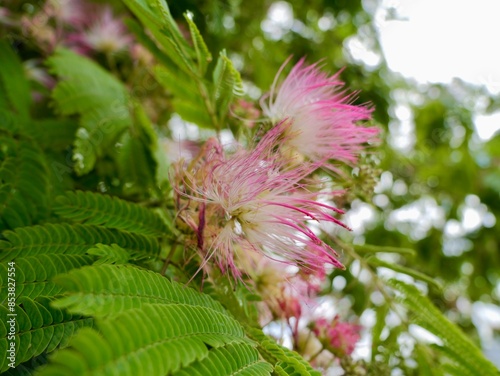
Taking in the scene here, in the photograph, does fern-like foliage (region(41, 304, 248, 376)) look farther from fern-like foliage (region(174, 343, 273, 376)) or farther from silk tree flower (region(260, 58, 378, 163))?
silk tree flower (region(260, 58, 378, 163))

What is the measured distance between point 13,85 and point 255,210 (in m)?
0.86

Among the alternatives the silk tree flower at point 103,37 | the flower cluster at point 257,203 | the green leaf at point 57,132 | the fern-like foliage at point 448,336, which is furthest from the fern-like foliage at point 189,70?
the silk tree flower at point 103,37

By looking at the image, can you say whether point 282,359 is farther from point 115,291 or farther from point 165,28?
point 165,28

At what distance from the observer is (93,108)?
134 cm

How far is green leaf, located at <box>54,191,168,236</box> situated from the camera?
88 centimetres

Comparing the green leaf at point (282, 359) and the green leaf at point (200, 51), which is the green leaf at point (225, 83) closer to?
the green leaf at point (200, 51)

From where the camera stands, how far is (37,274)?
75cm

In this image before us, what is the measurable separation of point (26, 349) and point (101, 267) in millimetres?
180

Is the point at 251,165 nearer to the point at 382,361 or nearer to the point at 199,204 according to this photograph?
the point at 199,204

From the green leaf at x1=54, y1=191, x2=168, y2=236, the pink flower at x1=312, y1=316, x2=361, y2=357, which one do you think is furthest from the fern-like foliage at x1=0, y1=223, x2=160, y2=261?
the pink flower at x1=312, y1=316, x2=361, y2=357

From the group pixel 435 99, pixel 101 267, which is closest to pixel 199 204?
pixel 101 267

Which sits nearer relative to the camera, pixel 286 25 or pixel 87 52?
pixel 87 52

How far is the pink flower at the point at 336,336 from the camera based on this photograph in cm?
110

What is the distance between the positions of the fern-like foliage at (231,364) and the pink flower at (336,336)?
16.0 inches
